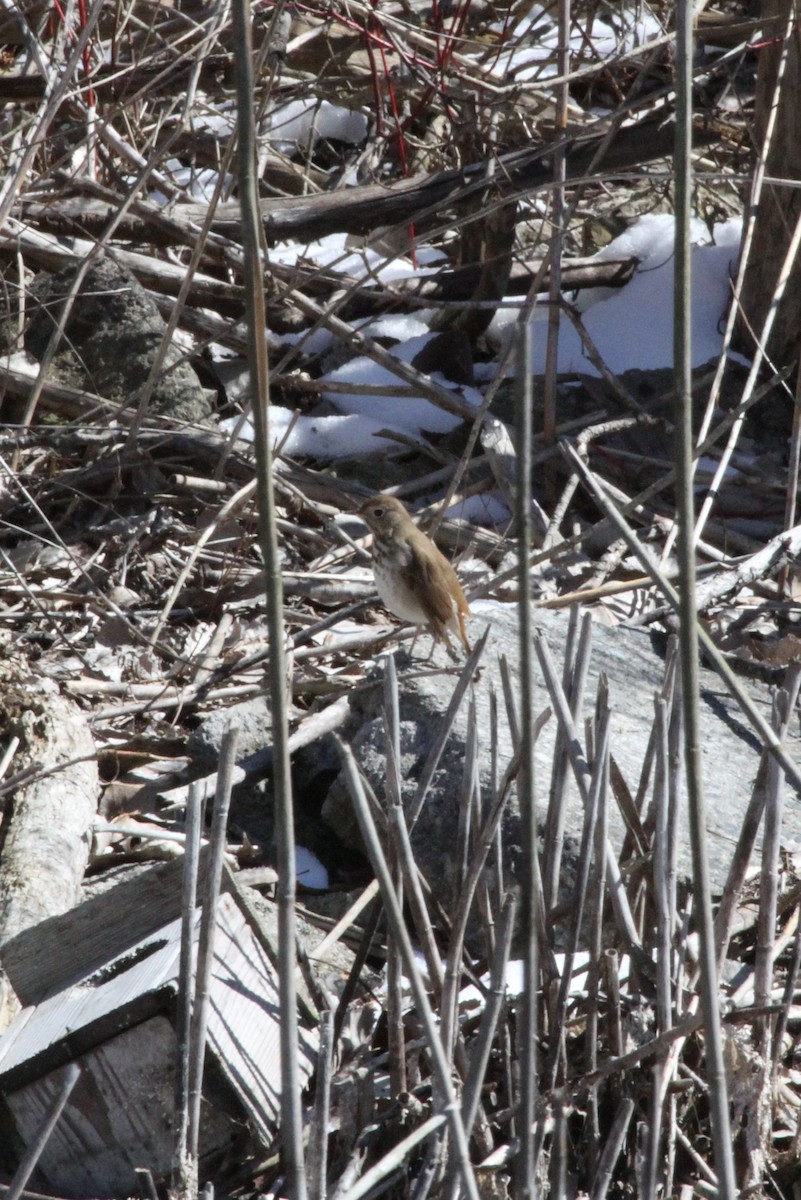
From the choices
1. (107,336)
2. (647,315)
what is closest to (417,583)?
(107,336)

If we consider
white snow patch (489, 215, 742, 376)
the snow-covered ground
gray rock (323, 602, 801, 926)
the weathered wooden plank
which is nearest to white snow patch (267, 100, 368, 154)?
the snow-covered ground

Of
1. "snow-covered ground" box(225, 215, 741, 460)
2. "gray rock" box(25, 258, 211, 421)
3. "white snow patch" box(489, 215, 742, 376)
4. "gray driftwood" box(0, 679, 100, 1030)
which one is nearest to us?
"gray driftwood" box(0, 679, 100, 1030)

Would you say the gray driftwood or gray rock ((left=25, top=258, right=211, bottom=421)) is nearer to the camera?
the gray driftwood

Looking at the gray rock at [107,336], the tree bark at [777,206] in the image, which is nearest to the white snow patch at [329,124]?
the gray rock at [107,336]

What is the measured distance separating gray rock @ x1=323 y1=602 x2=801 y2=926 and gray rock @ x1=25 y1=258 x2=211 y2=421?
2.01 meters

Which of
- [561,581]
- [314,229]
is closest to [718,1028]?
[561,581]

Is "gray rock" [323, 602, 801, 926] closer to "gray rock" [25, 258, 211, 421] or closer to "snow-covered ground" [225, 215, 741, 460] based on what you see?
"snow-covered ground" [225, 215, 741, 460]

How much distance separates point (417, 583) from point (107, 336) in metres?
2.37

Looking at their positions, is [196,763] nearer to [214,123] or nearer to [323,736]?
[323,736]

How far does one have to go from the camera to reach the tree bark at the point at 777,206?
5.65 metres

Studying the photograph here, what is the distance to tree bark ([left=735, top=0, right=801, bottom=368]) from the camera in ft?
18.5

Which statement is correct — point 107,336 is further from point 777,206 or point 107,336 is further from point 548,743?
point 548,743

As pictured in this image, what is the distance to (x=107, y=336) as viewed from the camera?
225 inches

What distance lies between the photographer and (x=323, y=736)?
3.83m
